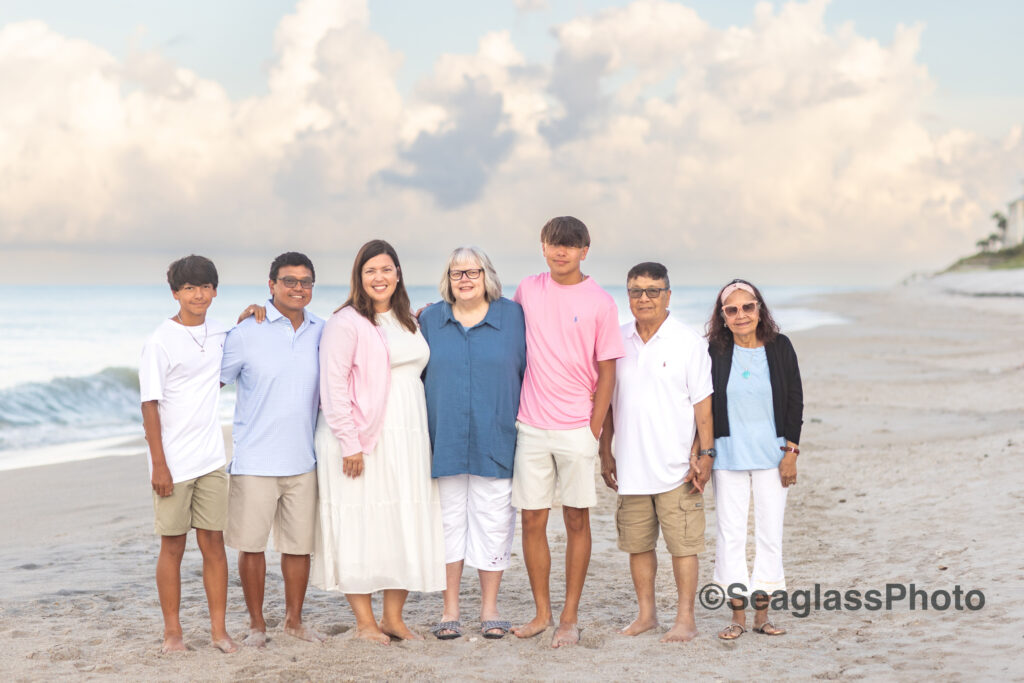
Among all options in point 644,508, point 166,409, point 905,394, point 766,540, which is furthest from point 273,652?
point 905,394

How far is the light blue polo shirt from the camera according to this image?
14.4 feet

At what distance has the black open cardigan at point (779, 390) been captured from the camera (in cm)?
444

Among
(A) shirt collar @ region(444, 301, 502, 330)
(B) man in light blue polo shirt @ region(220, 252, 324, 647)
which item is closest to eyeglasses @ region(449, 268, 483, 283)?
(A) shirt collar @ region(444, 301, 502, 330)

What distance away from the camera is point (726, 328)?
4598 mm

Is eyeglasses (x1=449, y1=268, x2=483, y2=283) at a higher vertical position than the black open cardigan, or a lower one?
higher

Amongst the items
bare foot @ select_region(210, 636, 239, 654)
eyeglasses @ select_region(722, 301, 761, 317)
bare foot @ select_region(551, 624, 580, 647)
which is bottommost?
bare foot @ select_region(551, 624, 580, 647)

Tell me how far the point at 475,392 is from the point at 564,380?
453mm

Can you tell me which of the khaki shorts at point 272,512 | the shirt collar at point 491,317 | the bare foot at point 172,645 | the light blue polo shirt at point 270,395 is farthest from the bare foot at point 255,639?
the shirt collar at point 491,317

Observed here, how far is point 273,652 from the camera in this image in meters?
4.42

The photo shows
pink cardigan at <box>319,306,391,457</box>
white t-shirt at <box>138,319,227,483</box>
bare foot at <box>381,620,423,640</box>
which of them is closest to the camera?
white t-shirt at <box>138,319,227,483</box>

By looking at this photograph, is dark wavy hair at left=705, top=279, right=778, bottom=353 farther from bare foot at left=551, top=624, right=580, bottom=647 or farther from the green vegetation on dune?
the green vegetation on dune

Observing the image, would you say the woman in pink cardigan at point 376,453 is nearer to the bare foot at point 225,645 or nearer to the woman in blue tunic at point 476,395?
the woman in blue tunic at point 476,395

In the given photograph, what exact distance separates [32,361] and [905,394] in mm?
21889

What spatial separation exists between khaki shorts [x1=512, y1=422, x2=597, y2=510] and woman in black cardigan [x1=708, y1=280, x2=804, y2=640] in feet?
2.17
